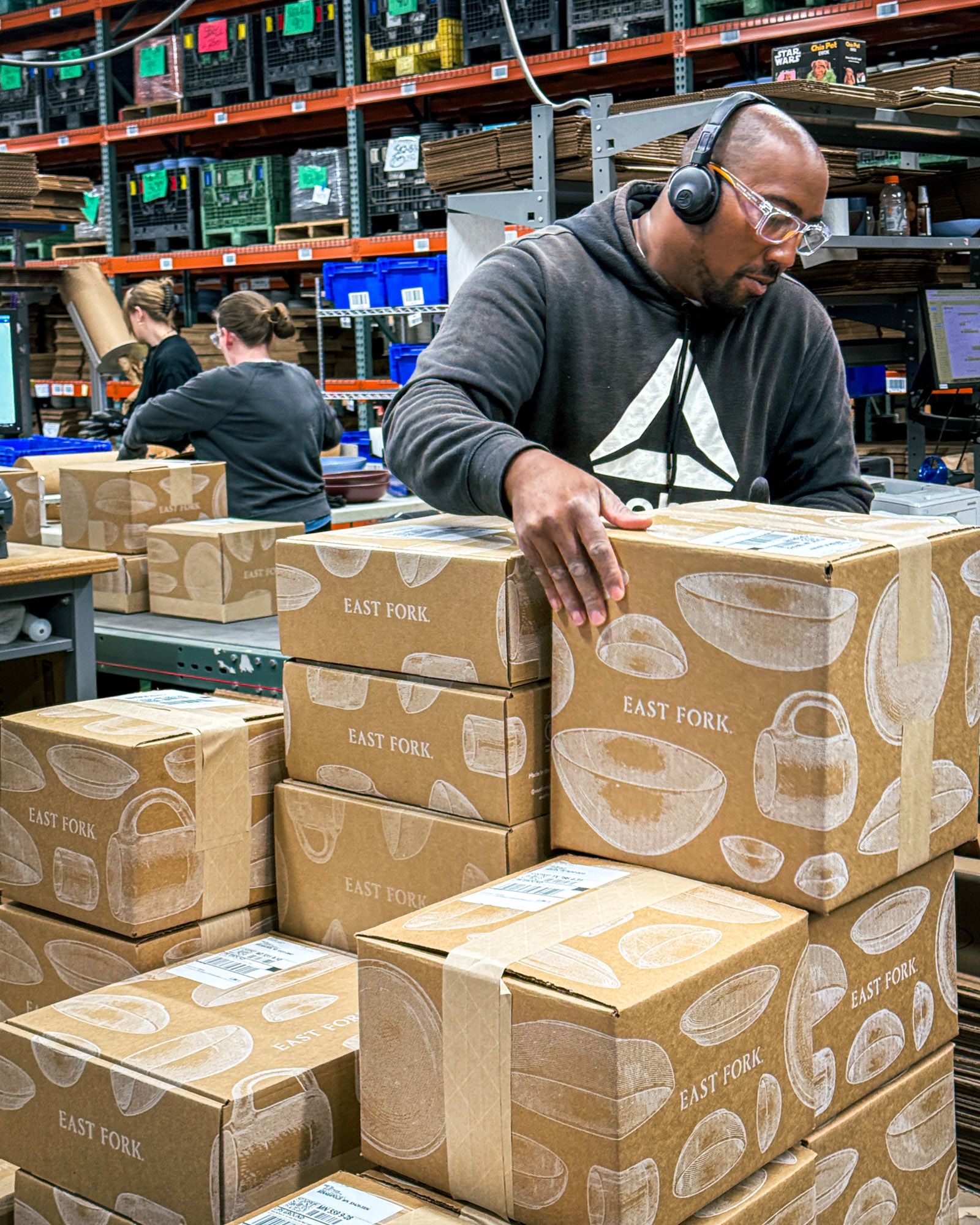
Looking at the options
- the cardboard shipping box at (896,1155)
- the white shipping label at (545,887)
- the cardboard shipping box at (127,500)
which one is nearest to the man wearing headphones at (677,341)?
the white shipping label at (545,887)

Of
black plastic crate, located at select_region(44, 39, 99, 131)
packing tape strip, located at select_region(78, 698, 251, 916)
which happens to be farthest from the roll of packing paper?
black plastic crate, located at select_region(44, 39, 99, 131)

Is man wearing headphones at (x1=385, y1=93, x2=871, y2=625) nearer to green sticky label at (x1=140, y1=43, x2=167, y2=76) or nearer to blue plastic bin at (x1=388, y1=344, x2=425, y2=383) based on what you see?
blue plastic bin at (x1=388, y1=344, x2=425, y2=383)

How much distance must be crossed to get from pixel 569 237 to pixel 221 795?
0.84 meters

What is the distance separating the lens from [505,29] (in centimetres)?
676

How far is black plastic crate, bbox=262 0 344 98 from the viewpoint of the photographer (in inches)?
298

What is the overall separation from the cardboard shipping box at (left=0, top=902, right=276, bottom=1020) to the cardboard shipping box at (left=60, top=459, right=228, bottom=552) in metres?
1.61

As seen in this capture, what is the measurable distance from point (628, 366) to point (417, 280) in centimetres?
518

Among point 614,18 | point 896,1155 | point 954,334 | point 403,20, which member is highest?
point 403,20

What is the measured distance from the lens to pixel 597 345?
68.9 inches

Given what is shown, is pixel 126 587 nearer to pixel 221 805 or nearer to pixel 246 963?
pixel 221 805

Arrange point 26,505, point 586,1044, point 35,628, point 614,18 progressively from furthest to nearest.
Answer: point 614,18 → point 26,505 → point 35,628 → point 586,1044

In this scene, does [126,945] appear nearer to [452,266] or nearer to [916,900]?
[916,900]

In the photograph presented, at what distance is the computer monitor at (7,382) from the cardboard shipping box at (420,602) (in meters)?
2.57

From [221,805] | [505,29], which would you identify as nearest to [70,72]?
[505,29]
